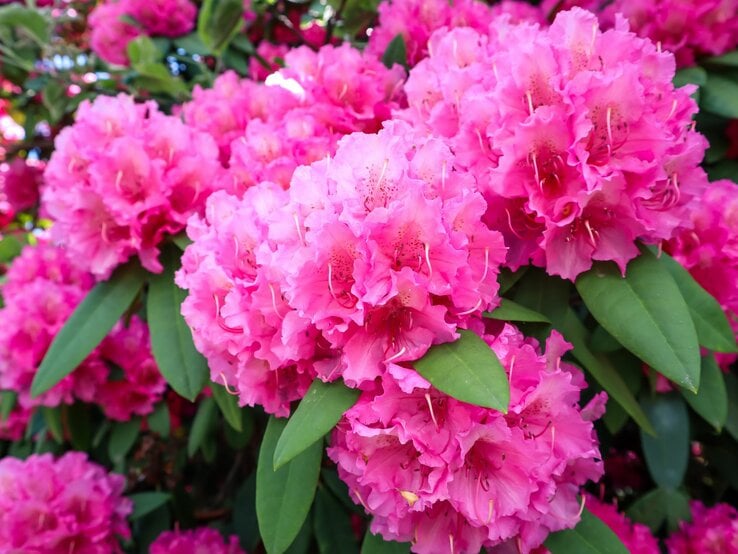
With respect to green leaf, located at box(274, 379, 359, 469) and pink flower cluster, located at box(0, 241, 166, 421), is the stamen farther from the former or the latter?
pink flower cluster, located at box(0, 241, 166, 421)

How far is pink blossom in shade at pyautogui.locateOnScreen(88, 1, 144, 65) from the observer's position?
1.72m

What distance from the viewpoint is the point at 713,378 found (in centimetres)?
106

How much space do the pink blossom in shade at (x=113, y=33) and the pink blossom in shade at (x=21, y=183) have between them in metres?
0.86

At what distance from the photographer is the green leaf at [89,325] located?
3.54ft

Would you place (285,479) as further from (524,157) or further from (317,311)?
(524,157)

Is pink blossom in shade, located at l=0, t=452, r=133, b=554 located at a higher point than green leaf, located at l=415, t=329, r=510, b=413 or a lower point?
lower

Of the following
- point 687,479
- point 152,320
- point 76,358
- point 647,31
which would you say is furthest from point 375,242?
point 687,479

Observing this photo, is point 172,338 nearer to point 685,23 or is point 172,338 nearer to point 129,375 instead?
point 129,375

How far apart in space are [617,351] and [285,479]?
24.0 inches

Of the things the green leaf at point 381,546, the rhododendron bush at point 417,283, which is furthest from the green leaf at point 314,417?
the green leaf at point 381,546

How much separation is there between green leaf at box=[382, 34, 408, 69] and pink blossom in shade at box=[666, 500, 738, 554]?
1027 millimetres

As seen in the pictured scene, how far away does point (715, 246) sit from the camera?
40.0 inches

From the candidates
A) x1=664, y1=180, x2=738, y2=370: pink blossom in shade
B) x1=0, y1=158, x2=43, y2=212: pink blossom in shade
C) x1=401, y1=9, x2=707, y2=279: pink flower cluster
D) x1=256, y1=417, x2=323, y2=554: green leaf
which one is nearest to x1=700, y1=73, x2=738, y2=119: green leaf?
x1=664, y1=180, x2=738, y2=370: pink blossom in shade

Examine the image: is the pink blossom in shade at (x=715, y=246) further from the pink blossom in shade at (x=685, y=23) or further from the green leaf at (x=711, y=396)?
the pink blossom in shade at (x=685, y=23)
